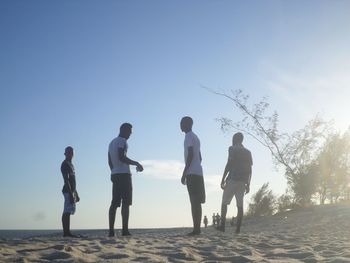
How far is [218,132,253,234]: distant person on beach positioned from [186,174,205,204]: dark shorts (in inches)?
47.9

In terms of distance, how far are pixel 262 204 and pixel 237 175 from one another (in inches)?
911

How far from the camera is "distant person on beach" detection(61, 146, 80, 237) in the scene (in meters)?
8.41

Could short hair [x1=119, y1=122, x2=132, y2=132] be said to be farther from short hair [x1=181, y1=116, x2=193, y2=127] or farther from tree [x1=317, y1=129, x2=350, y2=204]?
tree [x1=317, y1=129, x2=350, y2=204]

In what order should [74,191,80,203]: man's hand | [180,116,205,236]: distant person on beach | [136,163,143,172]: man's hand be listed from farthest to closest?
[74,191,80,203]: man's hand
[180,116,205,236]: distant person on beach
[136,163,143,172]: man's hand

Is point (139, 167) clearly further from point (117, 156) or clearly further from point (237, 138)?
point (237, 138)

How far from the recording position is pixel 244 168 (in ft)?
30.7

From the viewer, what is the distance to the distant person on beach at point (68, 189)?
8.41 metres

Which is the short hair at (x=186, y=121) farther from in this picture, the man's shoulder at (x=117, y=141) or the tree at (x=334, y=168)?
the tree at (x=334, y=168)

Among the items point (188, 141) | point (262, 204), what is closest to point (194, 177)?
point (188, 141)

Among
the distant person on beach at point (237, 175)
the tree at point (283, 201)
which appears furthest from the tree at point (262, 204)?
the distant person on beach at point (237, 175)

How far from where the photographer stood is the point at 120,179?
26.0 feet

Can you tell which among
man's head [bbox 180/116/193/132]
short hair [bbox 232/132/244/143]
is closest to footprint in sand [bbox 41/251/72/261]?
man's head [bbox 180/116/193/132]

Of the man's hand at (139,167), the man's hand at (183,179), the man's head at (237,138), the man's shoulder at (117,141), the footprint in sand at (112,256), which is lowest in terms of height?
the footprint in sand at (112,256)

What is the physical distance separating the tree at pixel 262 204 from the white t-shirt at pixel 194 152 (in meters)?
24.0
